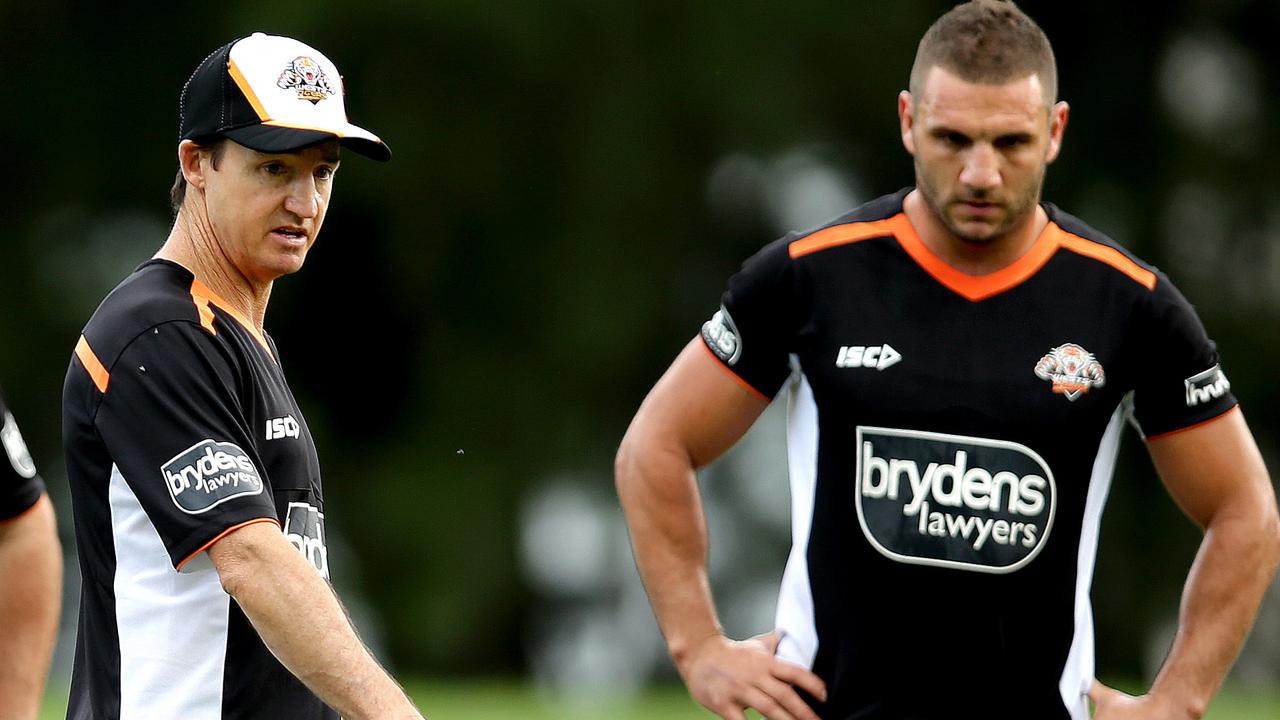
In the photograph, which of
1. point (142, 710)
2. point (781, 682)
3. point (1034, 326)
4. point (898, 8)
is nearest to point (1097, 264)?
point (1034, 326)

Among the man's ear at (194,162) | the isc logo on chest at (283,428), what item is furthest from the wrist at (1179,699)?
the man's ear at (194,162)

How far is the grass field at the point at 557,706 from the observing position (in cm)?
1159

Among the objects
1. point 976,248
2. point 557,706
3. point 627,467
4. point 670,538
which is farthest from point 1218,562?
point 557,706

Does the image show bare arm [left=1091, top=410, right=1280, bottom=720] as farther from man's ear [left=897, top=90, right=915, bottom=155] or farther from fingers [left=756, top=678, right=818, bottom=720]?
man's ear [left=897, top=90, right=915, bottom=155]

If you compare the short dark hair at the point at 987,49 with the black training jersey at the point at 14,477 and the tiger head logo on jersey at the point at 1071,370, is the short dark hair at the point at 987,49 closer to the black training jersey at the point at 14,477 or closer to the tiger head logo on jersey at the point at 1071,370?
the tiger head logo on jersey at the point at 1071,370

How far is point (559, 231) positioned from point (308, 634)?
14.8 metres

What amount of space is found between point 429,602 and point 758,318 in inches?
571

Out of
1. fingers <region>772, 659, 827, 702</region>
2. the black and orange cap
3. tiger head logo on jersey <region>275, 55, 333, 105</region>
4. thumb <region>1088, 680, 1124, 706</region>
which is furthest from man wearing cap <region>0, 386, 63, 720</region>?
thumb <region>1088, 680, 1124, 706</region>

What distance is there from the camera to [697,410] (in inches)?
178

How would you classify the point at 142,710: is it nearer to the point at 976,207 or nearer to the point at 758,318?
the point at 758,318

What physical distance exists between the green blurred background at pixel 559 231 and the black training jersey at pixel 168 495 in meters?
13.8

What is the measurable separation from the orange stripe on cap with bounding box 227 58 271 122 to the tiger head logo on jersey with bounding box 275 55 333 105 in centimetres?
6

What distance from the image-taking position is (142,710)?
389 centimetres

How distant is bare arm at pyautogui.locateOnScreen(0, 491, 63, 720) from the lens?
4504 millimetres
